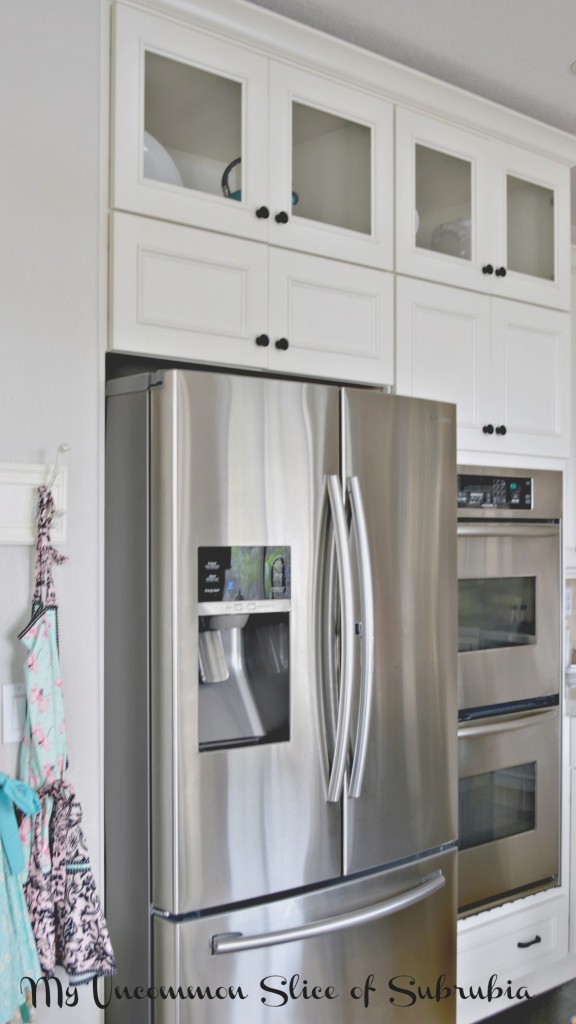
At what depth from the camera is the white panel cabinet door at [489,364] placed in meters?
2.68

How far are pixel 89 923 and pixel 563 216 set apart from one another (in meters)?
2.48

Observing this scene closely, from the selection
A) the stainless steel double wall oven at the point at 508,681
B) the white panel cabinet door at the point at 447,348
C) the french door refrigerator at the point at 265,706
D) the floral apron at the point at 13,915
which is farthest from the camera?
the stainless steel double wall oven at the point at 508,681

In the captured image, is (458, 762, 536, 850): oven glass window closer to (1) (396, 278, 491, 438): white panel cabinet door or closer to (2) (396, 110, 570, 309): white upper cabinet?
(1) (396, 278, 491, 438): white panel cabinet door

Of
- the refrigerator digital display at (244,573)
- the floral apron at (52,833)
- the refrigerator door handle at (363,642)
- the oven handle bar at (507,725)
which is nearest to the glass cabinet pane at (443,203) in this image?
the refrigerator door handle at (363,642)

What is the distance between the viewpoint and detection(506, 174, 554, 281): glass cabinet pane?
9.77ft

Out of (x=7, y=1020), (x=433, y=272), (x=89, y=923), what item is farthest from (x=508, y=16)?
(x=7, y=1020)

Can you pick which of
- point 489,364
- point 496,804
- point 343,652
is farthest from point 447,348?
point 496,804

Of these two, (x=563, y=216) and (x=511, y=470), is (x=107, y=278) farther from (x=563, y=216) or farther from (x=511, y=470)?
(x=563, y=216)

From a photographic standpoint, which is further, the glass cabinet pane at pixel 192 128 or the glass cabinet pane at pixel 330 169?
the glass cabinet pane at pixel 330 169

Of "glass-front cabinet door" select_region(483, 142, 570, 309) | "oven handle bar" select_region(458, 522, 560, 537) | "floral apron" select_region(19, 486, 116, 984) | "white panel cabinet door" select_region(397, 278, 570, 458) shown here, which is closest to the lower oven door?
"oven handle bar" select_region(458, 522, 560, 537)

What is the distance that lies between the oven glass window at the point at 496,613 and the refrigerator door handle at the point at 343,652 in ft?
2.21

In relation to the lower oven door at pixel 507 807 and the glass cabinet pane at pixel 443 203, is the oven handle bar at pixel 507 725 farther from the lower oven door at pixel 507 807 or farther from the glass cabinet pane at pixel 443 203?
the glass cabinet pane at pixel 443 203

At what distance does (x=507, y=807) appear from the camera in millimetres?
2885

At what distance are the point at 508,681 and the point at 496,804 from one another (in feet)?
1.18
